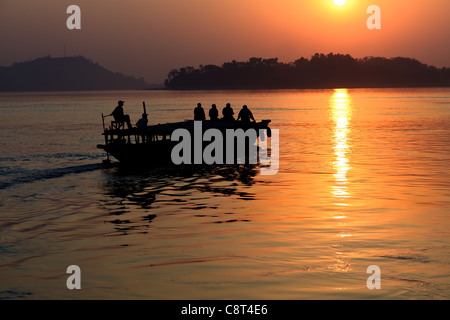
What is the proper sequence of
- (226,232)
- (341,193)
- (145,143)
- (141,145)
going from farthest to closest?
(145,143) → (141,145) → (341,193) → (226,232)

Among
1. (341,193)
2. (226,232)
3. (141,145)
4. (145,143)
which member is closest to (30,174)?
(141,145)

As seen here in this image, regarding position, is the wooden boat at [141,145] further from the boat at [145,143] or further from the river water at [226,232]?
the river water at [226,232]

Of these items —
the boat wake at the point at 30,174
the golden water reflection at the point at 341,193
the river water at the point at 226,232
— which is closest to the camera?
the river water at the point at 226,232

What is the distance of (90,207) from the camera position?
773 inches

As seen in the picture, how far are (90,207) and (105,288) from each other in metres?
8.95

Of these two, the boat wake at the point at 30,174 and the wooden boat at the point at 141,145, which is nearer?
the boat wake at the point at 30,174

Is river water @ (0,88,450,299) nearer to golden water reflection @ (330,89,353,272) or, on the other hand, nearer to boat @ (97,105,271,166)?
golden water reflection @ (330,89,353,272)

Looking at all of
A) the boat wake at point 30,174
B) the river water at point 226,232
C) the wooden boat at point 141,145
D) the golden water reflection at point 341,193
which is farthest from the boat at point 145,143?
the golden water reflection at point 341,193

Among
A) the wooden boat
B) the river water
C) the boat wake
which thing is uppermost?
the wooden boat

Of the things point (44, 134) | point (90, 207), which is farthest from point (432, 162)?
point (44, 134)

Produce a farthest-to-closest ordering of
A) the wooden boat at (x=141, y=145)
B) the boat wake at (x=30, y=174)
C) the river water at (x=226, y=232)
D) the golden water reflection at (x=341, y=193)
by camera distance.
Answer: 1. the wooden boat at (x=141, y=145)
2. the boat wake at (x=30, y=174)
3. the golden water reflection at (x=341, y=193)
4. the river water at (x=226, y=232)

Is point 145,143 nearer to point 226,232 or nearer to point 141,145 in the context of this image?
point 141,145

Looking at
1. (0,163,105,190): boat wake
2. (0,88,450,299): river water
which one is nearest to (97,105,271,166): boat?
(0,88,450,299): river water

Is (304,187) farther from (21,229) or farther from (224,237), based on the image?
(21,229)
